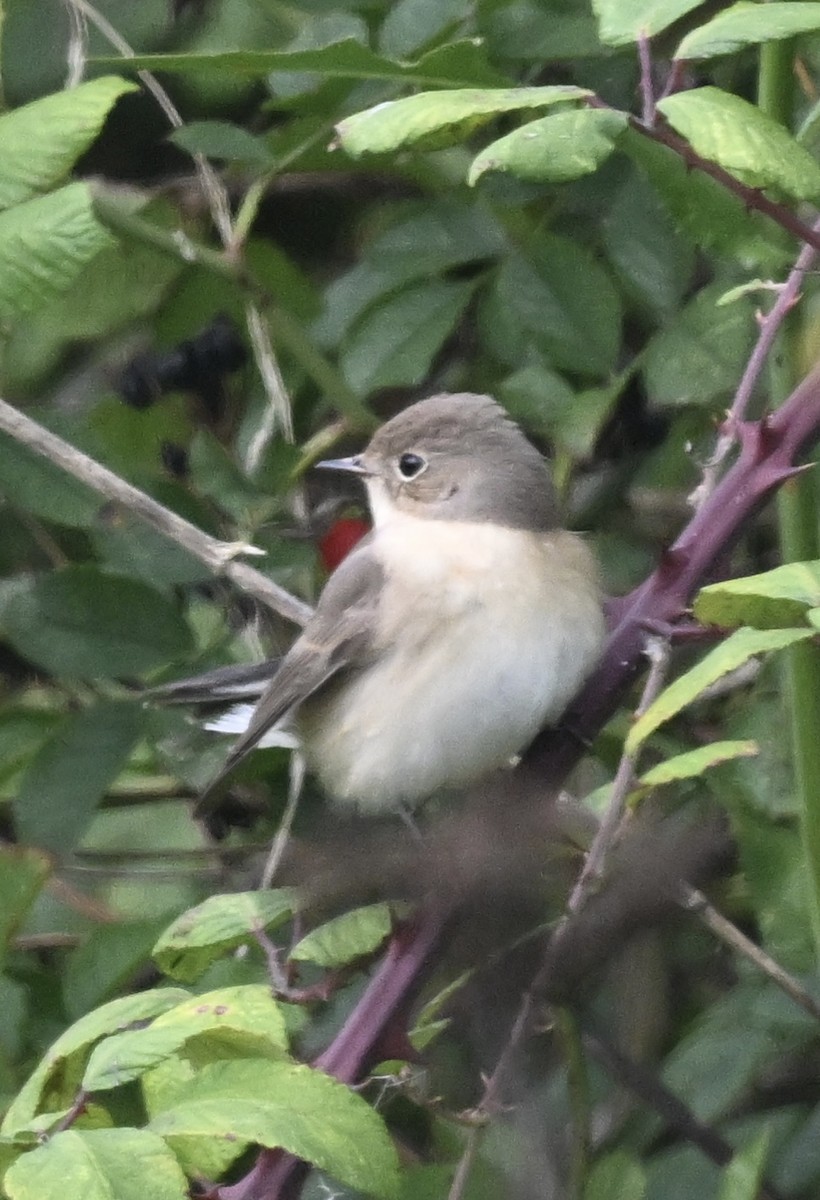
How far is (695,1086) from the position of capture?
95.4 inches

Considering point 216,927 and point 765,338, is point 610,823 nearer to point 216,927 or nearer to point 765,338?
point 216,927

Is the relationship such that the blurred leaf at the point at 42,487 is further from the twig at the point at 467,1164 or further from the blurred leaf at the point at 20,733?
the twig at the point at 467,1164

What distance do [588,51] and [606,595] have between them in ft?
2.83

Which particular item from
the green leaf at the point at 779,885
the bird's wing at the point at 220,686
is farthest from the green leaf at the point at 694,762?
the bird's wing at the point at 220,686

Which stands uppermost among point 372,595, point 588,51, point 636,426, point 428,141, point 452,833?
point 428,141

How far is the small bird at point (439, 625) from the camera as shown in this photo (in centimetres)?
276

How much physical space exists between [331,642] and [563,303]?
2.22 ft

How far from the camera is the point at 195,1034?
162cm

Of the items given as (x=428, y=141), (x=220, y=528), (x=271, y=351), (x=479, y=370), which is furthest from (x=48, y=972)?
(x=428, y=141)

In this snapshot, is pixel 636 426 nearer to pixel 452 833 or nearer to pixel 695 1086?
pixel 695 1086

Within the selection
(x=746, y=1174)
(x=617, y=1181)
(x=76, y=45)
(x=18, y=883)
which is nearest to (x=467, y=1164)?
Answer: (x=617, y=1181)

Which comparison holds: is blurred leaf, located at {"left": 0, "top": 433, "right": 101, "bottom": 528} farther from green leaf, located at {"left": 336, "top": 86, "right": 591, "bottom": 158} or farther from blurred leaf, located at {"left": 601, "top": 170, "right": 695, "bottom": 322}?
green leaf, located at {"left": 336, "top": 86, "right": 591, "bottom": 158}

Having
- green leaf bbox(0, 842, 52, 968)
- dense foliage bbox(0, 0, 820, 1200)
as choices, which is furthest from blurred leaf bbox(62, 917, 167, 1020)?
green leaf bbox(0, 842, 52, 968)

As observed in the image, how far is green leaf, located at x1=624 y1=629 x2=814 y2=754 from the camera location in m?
1.54
